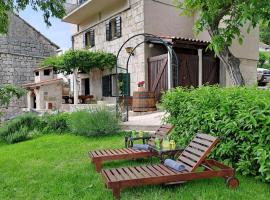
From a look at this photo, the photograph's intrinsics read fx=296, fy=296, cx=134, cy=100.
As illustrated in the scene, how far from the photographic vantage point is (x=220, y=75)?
579 inches

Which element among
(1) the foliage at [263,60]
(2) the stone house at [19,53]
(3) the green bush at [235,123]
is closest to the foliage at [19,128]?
(3) the green bush at [235,123]

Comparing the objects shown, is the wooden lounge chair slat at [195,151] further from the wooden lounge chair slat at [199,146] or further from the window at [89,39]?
the window at [89,39]

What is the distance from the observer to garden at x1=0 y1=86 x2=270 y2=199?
3.96 meters

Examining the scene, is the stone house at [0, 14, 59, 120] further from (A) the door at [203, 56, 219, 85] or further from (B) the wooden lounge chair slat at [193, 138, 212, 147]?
(B) the wooden lounge chair slat at [193, 138, 212, 147]

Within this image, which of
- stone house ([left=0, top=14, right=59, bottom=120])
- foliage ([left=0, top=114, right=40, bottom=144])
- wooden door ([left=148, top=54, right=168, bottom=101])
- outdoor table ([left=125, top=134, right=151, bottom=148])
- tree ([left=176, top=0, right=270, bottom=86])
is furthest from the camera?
stone house ([left=0, top=14, right=59, bottom=120])

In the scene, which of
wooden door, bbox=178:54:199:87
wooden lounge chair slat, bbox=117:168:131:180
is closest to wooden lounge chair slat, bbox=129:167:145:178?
wooden lounge chair slat, bbox=117:168:131:180

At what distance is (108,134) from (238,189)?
4.95 metres

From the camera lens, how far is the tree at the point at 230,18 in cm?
489

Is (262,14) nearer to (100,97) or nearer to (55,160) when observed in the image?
(55,160)

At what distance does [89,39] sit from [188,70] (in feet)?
25.8

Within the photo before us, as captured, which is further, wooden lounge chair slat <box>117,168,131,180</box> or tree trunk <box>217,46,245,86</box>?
tree trunk <box>217,46,245,86</box>

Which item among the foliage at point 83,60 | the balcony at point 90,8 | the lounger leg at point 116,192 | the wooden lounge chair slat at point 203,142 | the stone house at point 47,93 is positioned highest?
the balcony at point 90,8

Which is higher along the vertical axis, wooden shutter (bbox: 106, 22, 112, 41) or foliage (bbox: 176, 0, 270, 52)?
wooden shutter (bbox: 106, 22, 112, 41)

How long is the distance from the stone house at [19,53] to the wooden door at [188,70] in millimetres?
12883
